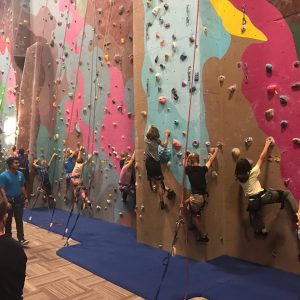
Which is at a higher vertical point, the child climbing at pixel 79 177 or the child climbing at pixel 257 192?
the child climbing at pixel 257 192

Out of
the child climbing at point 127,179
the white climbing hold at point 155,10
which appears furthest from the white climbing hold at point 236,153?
the white climbing hold at point 155,10

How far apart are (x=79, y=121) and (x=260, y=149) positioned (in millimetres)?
3971

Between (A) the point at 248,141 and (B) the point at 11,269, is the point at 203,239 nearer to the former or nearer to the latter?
(A) the point at 248,141

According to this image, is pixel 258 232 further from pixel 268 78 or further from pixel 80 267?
pixel 80 267

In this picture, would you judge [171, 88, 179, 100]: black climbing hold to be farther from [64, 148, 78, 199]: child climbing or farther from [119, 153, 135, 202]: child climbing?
[64, 148, 78, 199]: child climbing

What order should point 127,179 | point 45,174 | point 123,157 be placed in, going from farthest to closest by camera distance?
1. point 45,174
2. point 123,157
3. point 127,179

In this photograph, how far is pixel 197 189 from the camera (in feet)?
12.3

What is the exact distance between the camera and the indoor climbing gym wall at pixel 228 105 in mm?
3525

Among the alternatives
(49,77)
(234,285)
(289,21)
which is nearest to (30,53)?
(49,77)

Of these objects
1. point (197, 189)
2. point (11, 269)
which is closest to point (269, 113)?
point (197, 189)

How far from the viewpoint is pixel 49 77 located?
759 cm

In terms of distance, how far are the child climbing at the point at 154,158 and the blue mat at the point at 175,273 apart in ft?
2.46

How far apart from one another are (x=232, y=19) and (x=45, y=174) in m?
4.91

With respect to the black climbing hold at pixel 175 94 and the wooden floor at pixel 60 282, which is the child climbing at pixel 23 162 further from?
the black climbing hold at pixel 175 94
